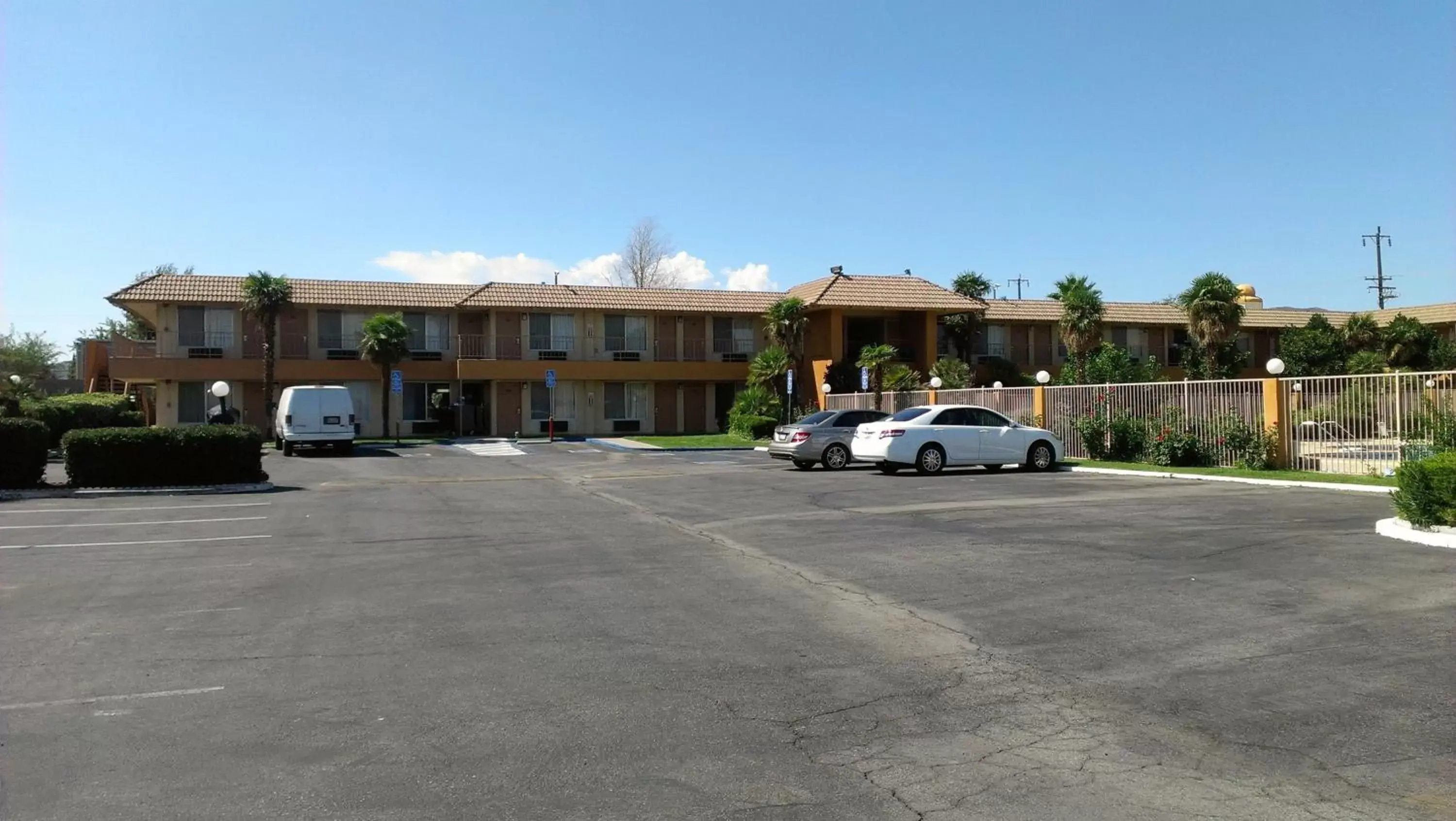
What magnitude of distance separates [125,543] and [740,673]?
31.6 feet

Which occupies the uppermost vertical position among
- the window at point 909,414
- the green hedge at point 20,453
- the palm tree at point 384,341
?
the palm tree at point 384,341

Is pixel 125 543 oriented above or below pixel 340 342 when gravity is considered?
below

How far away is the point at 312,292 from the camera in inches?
1781

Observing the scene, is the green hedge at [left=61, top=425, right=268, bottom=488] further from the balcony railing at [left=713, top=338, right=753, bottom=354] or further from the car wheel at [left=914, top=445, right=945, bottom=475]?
the balcony railing at [left=713, top=338, right=753, bottom=354]

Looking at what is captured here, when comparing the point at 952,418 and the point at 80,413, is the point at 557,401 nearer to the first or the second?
the point at 80,413

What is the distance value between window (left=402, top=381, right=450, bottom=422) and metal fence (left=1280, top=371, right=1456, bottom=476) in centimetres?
3528

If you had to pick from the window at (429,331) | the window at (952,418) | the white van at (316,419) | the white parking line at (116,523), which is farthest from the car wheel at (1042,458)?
the window at (429,331)

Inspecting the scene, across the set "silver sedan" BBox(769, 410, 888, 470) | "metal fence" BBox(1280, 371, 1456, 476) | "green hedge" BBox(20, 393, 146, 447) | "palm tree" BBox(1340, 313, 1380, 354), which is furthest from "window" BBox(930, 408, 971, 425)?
"palm tree" BBox(1340, 313, 1380, 354)

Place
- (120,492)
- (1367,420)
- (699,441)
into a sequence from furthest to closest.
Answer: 1. (699,441)
2. (1367,420)
3. (120,492)

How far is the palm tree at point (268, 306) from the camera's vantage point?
136 ft

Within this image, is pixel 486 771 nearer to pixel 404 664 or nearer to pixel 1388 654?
pixel 404 664

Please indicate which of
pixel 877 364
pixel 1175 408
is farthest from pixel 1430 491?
pixel 877 364

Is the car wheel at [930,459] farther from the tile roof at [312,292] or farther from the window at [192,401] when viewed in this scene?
the window at [192,401]

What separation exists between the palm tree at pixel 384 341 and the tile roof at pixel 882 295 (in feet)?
54.4
